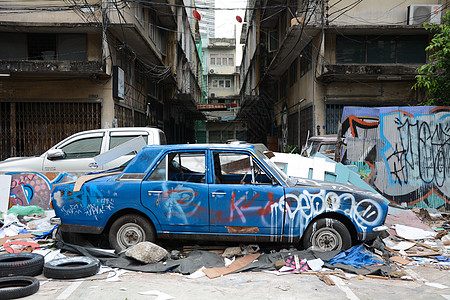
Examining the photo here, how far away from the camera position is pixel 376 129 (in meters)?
8.83

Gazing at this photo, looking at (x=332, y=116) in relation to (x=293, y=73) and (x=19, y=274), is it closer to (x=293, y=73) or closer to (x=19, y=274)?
(x=293, y=73)

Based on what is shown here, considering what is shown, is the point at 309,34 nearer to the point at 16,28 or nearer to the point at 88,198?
the point at 16,28

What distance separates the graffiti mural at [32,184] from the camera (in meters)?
7.99

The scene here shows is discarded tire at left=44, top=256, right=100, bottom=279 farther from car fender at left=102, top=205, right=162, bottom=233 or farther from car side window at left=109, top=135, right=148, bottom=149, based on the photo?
car side window at left=109, top=135, right=148, bottom=149

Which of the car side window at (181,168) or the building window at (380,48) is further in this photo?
the building window at (380,48)

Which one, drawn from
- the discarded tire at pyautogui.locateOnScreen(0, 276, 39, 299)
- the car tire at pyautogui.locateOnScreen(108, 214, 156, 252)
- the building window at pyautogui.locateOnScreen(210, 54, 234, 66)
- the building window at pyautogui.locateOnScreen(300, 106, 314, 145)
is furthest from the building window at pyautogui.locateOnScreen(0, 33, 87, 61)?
the building window at pyautogui.locateOnScreen(210, 54, 234, 66)

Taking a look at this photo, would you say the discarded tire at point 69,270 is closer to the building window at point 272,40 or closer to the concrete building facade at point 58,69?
the concrete building facade at point 58,69

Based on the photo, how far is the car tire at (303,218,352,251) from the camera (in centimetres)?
516

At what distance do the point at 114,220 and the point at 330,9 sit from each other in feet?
45.8

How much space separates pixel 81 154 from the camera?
331 inches

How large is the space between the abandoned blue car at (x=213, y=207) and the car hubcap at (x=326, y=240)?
14 millimetres

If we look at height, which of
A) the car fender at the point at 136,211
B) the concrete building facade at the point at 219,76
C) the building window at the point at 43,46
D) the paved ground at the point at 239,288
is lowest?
the paved ground at the point at 239,288

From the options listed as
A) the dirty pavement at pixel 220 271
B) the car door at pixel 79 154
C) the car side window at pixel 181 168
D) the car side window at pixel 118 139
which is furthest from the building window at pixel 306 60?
the dirty pavement at pixel 220 271

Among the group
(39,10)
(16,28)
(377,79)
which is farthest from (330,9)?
(16,28)
